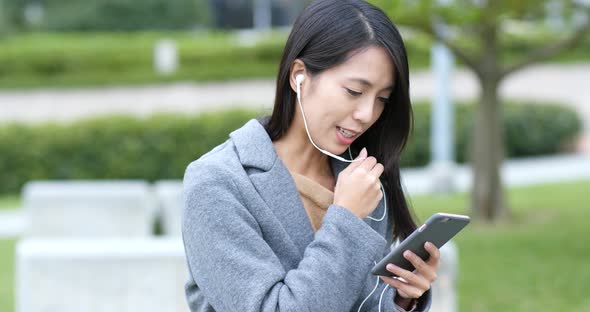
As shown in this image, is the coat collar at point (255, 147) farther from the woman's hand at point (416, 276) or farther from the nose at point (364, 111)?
the woman's hand at point (416, 276)

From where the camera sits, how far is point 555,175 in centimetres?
1344

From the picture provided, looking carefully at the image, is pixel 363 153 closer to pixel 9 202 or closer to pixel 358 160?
pixel 358 160

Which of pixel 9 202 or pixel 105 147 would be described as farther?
pixel 105 147

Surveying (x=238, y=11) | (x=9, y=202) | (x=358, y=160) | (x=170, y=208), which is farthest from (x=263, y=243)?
(x=238, y=11)

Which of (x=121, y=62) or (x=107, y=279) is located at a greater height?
(x=107, y=279)

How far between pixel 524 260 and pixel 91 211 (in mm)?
3202

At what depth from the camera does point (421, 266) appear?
6.44 ft

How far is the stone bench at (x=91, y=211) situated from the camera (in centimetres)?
761

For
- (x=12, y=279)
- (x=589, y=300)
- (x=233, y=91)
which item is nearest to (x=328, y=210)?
(x=589, y=300)

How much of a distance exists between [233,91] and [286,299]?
17828mm

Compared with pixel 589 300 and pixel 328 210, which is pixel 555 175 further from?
pixel 328 210

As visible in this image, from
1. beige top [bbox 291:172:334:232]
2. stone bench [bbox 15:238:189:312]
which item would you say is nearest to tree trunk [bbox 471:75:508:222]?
stone bench [bbox 15:238:189:312]

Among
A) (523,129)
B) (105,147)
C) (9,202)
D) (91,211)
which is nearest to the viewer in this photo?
(91,211)

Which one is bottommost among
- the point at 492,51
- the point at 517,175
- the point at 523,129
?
the point at 523,129
